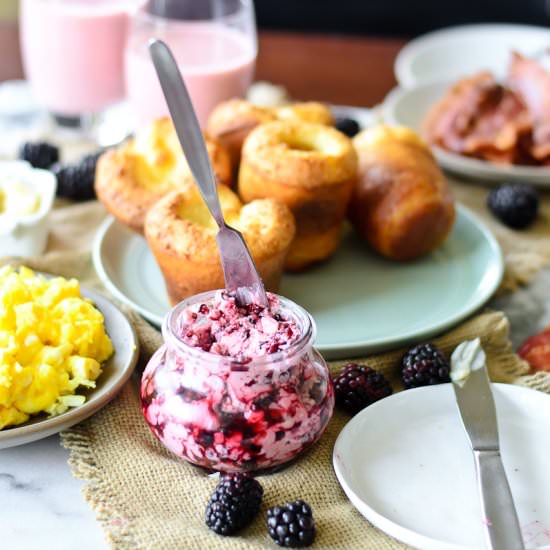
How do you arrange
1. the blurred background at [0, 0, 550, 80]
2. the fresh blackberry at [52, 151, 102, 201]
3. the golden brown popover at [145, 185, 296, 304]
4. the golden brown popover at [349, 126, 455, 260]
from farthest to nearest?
the blurred background at [0, 0, 550, 80]
the fresh blackberry at [52, 151, 102, 201]
the golden brown popover at [349, 126, 455, 260]
the golden brown popover at [145, 185, 296, 304]

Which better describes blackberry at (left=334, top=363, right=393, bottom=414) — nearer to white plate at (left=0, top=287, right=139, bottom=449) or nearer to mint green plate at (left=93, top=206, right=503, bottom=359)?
mint green plate at (left=93, top=206, right=503, bottom=359)

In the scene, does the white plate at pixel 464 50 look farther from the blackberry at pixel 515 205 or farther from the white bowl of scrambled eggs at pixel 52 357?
the white bowl of scrambled eggs at pixel 52 357

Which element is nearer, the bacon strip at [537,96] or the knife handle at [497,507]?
the knife handle at [497,507]

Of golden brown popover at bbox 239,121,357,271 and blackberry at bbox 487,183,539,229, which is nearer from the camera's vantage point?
golden brown popover at bbox 239,121,357,271

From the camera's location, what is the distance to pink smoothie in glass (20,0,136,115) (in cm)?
250

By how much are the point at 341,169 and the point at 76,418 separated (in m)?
0.76

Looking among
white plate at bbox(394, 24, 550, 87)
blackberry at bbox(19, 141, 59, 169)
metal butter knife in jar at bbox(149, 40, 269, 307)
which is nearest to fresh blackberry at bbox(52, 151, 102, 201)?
blackberry at bbox(19, 141, 59, 169)

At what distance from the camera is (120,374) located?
1.43m

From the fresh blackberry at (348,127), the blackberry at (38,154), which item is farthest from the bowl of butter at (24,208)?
the fresh blackberry at (348,127)

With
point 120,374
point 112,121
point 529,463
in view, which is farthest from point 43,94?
point 529,463

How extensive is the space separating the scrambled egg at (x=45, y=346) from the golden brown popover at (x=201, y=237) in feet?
0.68

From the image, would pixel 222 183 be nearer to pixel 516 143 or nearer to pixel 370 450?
pixel 370 450

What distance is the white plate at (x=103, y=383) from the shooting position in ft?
4.25

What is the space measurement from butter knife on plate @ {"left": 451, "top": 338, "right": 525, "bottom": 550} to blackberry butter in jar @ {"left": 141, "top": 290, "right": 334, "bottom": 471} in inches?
8.6
